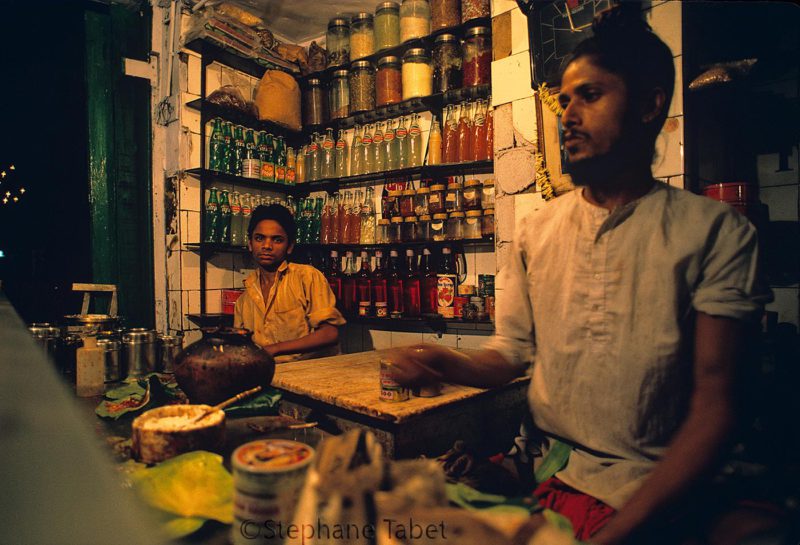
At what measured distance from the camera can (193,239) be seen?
3.46 metres

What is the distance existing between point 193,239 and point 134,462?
275cm

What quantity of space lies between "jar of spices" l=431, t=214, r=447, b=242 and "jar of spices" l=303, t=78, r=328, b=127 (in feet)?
4.65

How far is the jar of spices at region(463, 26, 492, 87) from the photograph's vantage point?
2938 millimetres

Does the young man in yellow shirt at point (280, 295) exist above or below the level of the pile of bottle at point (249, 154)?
below

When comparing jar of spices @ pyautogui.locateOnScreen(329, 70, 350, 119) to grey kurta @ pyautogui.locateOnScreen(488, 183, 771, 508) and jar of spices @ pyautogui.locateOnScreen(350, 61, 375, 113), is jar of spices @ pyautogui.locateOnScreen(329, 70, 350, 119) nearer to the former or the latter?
jar of spices @ pyautogui.locateOnScreen(350, 61, 375, 113)

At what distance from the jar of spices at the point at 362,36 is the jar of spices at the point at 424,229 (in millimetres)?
1327

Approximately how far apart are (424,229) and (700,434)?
Answer: 2456 millimetres

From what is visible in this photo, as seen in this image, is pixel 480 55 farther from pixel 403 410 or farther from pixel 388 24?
pixel 403 410

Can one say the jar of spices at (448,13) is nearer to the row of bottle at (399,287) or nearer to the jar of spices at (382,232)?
the jar of spices at (382,232)

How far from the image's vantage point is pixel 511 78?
8.46 ft

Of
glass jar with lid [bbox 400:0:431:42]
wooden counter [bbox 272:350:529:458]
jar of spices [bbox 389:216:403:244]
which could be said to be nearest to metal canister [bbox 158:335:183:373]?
wooden counter [bbox 272:350:529:458]

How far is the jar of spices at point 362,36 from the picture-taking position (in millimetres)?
3510

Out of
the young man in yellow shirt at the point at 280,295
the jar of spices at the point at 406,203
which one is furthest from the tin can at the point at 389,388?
the jar of spices at the point at 406,203

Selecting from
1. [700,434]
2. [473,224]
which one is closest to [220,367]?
[700,434]
